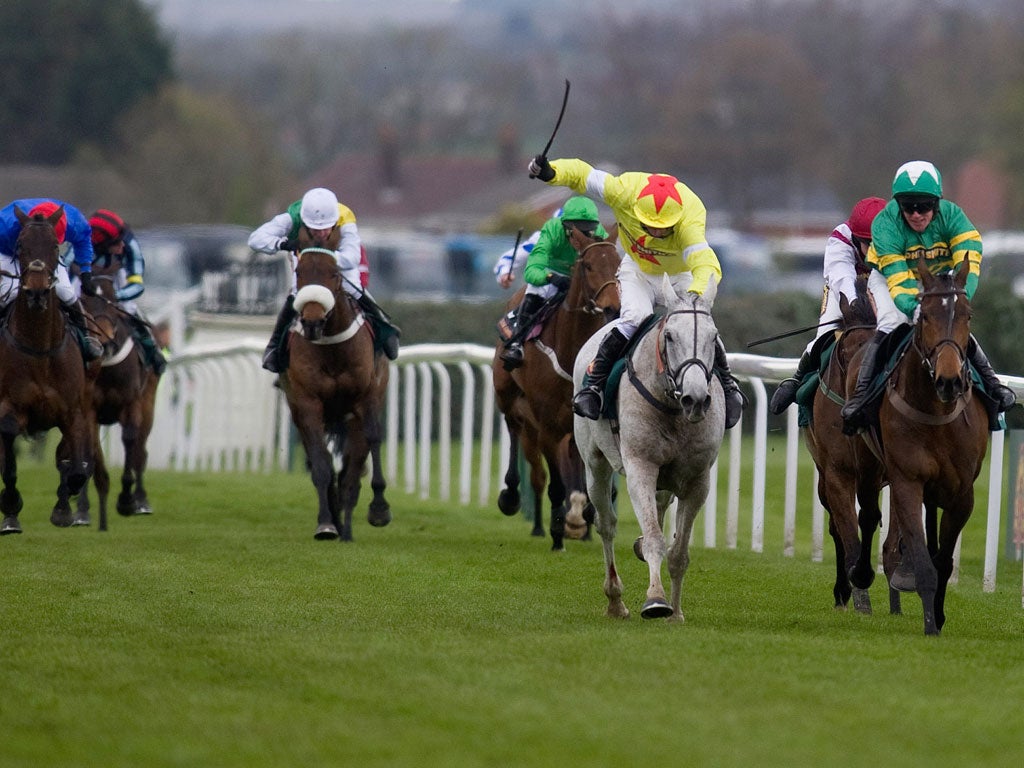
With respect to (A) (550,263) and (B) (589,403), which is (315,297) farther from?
(B) (589,403)

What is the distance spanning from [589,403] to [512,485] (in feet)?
10.5

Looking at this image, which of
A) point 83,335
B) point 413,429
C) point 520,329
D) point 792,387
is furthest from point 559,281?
point 413,429

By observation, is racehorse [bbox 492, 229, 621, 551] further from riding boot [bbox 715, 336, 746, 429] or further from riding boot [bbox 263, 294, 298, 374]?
riding boot [bbox 715, 336, 746, 429]

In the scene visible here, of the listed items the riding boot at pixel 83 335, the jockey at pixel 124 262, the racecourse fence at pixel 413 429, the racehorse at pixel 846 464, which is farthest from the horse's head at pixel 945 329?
the jockey at pixel 124 262

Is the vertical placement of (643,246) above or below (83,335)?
above

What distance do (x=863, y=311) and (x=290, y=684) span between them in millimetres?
3516

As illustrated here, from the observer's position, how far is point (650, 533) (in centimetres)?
702

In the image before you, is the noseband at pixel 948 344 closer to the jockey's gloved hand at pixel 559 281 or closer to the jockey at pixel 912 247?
the jockey at pixel 912 247

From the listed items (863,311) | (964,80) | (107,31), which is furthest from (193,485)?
(964,80)

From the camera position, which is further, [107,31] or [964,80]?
[964,80]

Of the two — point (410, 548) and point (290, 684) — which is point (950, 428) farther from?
point (410, 548)

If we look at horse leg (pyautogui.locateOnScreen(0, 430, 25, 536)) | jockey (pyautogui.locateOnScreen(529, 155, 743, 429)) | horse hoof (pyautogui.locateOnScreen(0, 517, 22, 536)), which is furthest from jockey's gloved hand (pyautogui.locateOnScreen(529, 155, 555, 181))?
horse hoof (pyautogui.locateOnScreen(0, 517, 22, 536))

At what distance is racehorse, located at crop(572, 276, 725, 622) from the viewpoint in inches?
273

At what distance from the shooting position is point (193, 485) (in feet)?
47.4
